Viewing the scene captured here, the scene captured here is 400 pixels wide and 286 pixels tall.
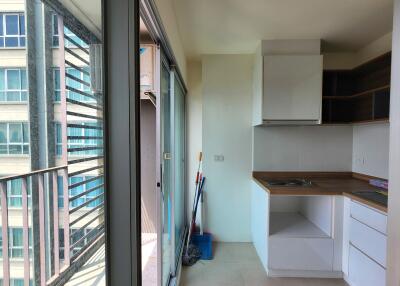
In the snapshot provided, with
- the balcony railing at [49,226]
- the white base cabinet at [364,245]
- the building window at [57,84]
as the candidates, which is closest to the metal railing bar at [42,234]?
the balcony railing at [49,226]

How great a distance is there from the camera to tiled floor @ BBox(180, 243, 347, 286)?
2207 millimetres

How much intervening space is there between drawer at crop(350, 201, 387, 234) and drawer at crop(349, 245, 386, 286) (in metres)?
0.30

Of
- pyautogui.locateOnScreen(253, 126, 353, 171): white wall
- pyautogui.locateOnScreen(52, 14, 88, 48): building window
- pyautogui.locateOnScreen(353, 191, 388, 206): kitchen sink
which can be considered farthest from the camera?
pyautogui.locateOnScreen(253, 126, 353, 171): white wall

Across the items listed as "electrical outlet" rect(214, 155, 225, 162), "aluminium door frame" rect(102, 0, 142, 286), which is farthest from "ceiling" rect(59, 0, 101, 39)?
"electrical outlet" rect(214, 155, 225, 162)

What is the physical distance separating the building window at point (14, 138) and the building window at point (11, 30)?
169 millimetres

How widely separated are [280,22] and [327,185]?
5.90ft

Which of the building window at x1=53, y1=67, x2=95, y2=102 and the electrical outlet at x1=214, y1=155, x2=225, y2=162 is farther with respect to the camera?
the electrical outlet at x1=214, y1=155, x2=225, y2=162

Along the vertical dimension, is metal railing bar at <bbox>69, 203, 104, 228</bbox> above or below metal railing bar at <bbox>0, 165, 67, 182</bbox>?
below

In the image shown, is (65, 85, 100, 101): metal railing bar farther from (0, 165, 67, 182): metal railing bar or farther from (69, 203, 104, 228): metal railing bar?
(69, 203, 104, 228): metal railing bar

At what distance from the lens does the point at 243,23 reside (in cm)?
221

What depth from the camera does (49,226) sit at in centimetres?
58

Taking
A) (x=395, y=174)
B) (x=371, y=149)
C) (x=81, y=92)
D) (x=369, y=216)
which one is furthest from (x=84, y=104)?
(x=371, y=149)

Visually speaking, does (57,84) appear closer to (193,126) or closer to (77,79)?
(77,79)

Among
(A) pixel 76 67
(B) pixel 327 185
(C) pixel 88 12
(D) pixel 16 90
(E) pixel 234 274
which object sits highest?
(C) pixel 88 12
